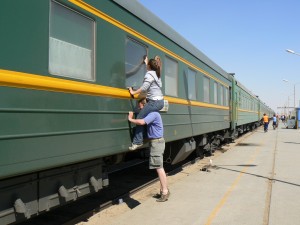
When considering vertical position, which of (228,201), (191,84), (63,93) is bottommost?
(228,201)

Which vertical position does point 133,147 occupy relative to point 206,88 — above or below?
below

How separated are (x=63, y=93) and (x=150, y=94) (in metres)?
1.94

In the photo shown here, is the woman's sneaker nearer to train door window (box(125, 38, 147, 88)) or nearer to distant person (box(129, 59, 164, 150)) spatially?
distant person (box(129, 59, 164, 150))

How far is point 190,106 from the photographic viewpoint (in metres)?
8.31

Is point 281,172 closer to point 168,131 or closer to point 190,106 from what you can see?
point 190,106

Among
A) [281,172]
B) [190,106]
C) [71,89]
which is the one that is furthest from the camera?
[281,172]

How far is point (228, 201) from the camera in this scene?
618cm

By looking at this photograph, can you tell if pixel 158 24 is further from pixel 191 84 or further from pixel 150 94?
pixel 191 84

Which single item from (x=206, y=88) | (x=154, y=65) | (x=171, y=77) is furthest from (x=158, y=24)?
(x=206, y=88)

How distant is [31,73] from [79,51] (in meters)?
0.94

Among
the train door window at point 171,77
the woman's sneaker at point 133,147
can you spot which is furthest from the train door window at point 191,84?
the woman's sneaker at point 133,147

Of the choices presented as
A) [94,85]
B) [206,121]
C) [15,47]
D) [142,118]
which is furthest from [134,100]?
[206,121]

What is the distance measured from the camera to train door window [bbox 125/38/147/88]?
5.24 m

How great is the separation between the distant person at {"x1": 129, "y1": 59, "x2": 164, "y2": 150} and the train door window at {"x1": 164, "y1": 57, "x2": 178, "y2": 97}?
1.35 m
